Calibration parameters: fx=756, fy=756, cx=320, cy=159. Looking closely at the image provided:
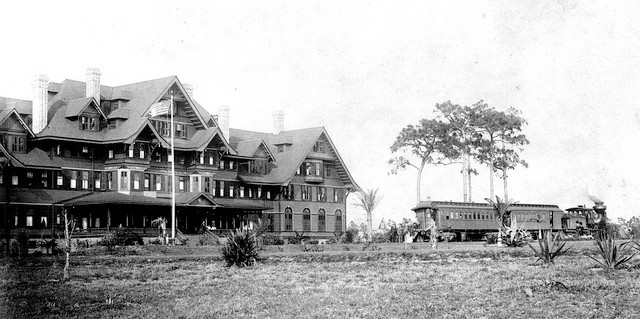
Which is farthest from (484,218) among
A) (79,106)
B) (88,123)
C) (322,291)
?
(322,291)

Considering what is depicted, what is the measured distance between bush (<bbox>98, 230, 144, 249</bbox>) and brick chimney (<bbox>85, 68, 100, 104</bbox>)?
48.5 feet

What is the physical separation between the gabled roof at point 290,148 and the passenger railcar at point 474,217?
1392cm

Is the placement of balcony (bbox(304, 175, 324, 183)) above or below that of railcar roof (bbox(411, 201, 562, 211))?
above

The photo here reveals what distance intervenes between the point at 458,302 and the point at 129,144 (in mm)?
43161

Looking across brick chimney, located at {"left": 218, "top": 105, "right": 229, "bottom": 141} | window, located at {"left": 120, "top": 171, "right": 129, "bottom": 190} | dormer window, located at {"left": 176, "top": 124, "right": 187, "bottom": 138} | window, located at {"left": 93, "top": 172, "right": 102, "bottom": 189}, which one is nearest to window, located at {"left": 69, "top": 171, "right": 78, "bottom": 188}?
window, located at {"left": 93, "top": 172, "right": 102, "bottom": 189}

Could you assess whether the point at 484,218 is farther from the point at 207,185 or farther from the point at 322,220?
the point at 207,185

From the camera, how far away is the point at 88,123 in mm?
55094

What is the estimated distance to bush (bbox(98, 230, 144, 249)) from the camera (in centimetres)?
3835

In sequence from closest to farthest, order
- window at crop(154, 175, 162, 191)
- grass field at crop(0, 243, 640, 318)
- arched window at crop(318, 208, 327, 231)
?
grass field at crop(0, 243, 640, 318), window at crop(154, 175, 162, 191), arched window at crop(318, 208, 327, 231)

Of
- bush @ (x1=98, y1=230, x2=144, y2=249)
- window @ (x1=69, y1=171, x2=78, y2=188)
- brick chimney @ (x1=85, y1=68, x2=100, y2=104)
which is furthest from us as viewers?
brick chimney @ (x1=85, y1=68, x2=100, y2=104)

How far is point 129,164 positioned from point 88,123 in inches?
169

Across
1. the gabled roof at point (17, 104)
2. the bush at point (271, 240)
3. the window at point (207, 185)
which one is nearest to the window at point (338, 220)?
the window at point (207, 185)

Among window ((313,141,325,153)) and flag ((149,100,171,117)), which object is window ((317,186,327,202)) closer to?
window ((313,141,325,153))

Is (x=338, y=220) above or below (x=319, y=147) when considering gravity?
below
